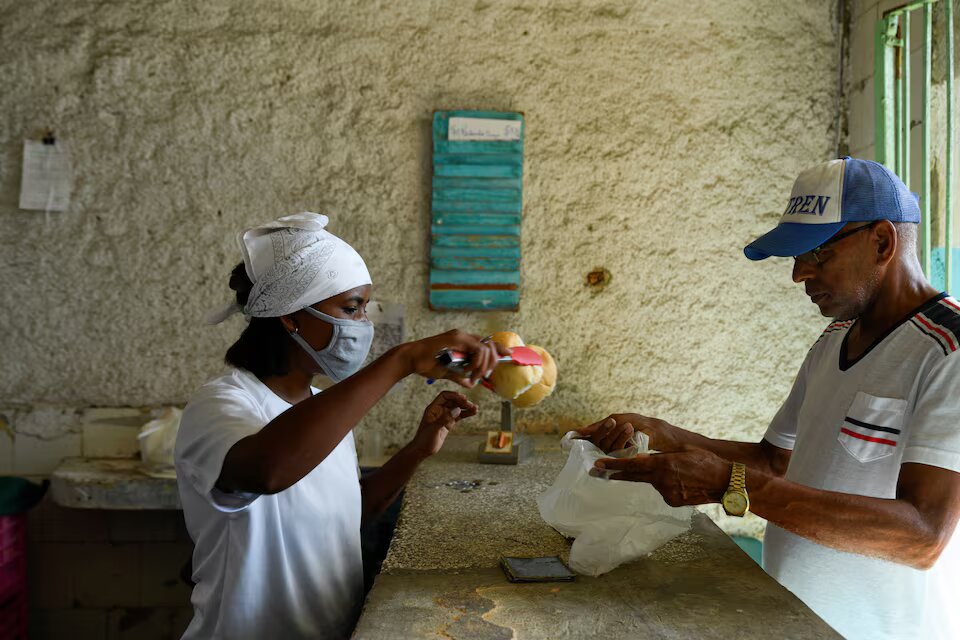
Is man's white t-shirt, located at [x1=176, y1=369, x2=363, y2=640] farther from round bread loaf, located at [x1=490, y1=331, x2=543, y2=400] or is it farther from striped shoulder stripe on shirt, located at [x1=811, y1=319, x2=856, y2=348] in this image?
striped shoulder stripe on shirt, located at [x1=811, y1=319, x2=856, y2=348]

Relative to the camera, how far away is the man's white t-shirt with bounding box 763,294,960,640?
1.51 m

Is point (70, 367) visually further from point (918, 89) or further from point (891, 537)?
point (918, 89)

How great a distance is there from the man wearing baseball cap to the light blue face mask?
652 millimetres

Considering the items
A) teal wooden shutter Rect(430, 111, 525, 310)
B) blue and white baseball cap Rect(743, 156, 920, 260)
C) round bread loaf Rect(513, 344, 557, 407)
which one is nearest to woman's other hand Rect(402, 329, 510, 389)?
blue and white baseball cap Rect(743, 156, 920, 260)

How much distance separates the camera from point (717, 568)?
170cm

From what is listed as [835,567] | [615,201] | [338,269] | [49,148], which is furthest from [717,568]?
[49,148]

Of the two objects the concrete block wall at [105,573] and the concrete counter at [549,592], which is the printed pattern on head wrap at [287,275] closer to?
the concrete counter at [549,592]

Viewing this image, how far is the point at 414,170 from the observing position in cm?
324

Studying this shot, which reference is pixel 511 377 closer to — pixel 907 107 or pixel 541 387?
pixel 541 387

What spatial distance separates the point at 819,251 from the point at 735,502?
0.66m

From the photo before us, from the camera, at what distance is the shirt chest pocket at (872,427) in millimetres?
1596

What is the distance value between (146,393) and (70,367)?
1.12 feet

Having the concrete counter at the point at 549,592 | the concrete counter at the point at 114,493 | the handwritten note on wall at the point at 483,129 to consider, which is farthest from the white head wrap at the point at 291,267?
the handwritten note on wall at the point at 483,129

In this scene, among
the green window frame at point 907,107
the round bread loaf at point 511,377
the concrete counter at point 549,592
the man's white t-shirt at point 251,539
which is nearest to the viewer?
the concrete counter at point 549,592
